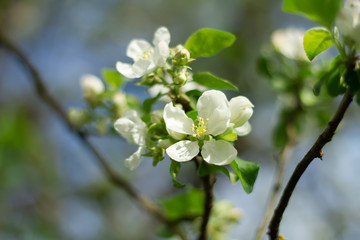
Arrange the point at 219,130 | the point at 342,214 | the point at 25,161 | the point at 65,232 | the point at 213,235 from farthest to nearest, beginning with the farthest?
the point at 25,161 < the point at 65,232 < the point at 342,214 < the point at 213,235 < the point at 219,130

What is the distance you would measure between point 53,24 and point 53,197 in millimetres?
2978

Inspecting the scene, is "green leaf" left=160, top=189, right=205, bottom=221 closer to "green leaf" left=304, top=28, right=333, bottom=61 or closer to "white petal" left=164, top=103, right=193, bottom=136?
"white petal" left=164, top=103, right=193, bottom=136

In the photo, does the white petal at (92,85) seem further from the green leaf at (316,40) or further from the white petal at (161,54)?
the green leaf at (316,40)

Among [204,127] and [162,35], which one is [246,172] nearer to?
[204,127]

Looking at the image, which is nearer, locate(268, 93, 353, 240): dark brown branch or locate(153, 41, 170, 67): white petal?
locate(268, 93, 353, 240): dark brown branch

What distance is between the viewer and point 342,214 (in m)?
4.59

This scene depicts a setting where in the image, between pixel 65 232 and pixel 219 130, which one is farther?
pixel 65 232

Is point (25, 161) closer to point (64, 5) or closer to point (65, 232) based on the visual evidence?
point (65, 232)

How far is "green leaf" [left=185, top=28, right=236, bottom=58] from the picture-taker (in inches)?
54.3

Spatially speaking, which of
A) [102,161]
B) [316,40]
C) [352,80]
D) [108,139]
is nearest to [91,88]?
[102,161]

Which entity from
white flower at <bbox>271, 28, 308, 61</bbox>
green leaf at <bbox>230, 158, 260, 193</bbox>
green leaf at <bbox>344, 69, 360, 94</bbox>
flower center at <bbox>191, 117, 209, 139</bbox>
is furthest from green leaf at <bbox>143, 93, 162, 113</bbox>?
white flower at <bbox>271, 28, 308, 61</bbox>

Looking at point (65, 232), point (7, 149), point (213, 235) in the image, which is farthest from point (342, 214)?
point (7, 149)

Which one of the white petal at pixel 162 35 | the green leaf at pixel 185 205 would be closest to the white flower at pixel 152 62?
the white petal at pixel 162 35

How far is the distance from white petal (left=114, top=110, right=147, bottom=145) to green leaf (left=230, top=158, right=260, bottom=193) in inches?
13.7
